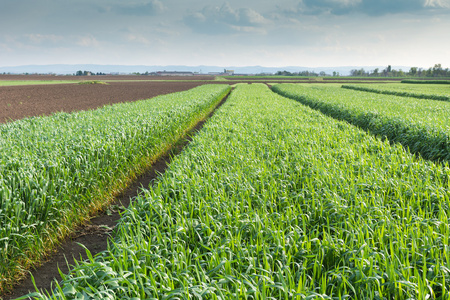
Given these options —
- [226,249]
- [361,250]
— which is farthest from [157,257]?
[361,250]

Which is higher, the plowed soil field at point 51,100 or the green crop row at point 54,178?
the plowed soil field at point 51,100

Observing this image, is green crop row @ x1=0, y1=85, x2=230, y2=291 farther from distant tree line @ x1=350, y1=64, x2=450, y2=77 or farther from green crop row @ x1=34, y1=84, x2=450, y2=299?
distant tree line @ x1=350, y1=64, x2=450, y2=77

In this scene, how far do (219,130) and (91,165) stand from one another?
14.3 ft

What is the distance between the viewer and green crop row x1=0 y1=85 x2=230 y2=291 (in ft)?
14.3

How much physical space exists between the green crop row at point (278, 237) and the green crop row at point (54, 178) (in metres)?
1.01

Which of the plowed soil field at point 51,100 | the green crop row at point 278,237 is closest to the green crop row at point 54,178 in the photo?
the green crop row at point 278,237

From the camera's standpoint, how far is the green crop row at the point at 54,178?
14.3 ft

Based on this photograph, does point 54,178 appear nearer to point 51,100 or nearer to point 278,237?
point 278,237

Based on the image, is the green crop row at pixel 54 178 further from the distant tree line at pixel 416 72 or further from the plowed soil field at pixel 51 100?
the distant tree line at pixel 416 72

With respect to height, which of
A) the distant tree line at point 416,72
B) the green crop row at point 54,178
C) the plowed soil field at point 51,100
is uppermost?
the distant tree line at point 416,72

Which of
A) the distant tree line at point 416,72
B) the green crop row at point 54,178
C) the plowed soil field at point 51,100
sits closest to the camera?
the green crop row at point 54,178

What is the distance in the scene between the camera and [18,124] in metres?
10.3

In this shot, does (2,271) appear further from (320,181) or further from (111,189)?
(320,181)

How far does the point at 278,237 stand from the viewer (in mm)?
3107
